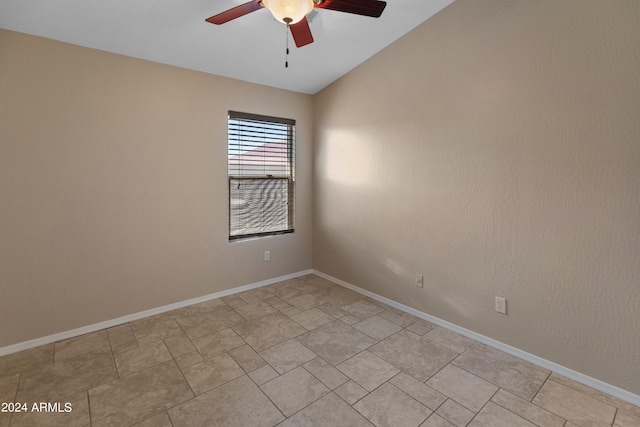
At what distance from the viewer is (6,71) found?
2221 mm

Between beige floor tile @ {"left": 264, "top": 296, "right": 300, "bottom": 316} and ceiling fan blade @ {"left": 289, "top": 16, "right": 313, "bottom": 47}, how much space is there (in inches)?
92.4

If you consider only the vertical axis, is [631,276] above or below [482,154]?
below

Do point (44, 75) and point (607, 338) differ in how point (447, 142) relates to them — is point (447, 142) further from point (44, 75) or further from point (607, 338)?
point (44, 75)

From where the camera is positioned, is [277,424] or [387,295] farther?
[387,295]

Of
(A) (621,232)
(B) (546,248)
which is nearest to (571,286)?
(B) (546,248)

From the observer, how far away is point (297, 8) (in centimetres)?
164

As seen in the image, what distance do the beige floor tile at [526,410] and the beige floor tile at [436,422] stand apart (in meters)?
0.39

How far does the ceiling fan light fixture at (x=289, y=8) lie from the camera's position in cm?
161

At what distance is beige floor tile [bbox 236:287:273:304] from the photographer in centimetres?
333

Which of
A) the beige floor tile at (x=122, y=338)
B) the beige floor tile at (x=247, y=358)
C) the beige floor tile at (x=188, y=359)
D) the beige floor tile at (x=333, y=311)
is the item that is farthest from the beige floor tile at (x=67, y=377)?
the beige floor tile at (x=333, y=311)

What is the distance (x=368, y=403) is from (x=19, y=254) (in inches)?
109

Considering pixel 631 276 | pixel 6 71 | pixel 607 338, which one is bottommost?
pixel 607 338

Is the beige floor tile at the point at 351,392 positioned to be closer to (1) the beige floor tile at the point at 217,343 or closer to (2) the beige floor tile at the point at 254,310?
(1) the beige floor tile at the point at 217,343

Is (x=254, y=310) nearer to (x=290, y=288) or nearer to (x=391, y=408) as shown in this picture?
(x=290, y=288)
